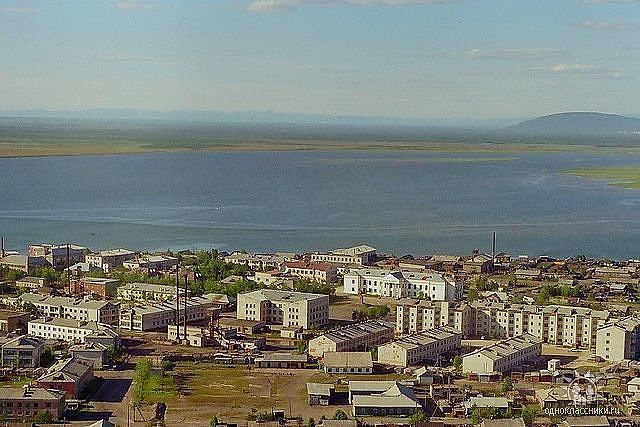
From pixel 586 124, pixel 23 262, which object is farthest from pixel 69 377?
pixel 586 124

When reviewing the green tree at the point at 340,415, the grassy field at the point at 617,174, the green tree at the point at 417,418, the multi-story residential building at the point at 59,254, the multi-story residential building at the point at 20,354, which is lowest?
the green tree at the point at 340,415

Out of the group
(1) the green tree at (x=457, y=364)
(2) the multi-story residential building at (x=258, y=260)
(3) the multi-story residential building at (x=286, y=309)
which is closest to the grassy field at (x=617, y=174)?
(2) the multi-story residential building at (x=258, y=260)

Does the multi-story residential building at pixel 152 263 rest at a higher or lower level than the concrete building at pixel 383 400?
higher

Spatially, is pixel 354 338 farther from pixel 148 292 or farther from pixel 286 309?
pixel 148 292

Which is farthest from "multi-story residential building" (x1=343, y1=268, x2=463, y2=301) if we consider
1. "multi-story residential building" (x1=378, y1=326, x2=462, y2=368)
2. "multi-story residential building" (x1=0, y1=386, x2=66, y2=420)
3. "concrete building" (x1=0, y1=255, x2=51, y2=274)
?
"multi-story residential building" (x1=0, y1=386, x2=66, y2=420)

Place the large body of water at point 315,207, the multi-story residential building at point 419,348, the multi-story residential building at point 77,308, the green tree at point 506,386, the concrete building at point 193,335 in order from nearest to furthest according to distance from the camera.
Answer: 1. the green tree at point 506,386
2. the multi-story residential building at point 419,348
3. the concrete building at point 193,335
4. the multi-story residential building at point 77,308
5. the large body of water at point 315,207

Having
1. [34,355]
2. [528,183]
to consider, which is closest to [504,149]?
[528,183]

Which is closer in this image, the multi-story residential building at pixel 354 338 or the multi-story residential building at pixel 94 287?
the multi-story residential building at pixel 354 338

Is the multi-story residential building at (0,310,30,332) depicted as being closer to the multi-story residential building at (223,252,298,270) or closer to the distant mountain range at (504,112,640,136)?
the multi-story residential building at (223,252,298,270)

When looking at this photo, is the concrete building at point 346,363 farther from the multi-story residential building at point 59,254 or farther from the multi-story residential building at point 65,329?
the multi-story residential building at point 59,254
